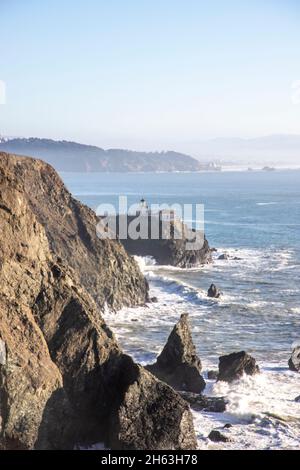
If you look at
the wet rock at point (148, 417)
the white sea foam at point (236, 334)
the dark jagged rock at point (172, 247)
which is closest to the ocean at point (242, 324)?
the white sea foam at point (236, 334)

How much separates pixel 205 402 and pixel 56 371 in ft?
31.7

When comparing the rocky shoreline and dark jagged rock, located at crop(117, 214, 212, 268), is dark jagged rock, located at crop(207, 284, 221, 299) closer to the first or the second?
dark jagged rock, located at crop(117, 214, 212, 268)

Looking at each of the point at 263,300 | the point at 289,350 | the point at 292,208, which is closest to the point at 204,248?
the point at 263,300

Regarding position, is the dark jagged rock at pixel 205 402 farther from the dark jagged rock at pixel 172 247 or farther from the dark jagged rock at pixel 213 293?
the dark jagged rock at pixel 172 247

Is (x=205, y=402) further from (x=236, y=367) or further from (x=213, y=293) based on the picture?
(x=213, y=293)

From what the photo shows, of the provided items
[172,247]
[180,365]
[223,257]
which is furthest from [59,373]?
[223,257]

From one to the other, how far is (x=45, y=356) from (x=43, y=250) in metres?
5.21

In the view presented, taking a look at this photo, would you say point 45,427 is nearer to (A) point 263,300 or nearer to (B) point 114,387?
(B) point 114,387

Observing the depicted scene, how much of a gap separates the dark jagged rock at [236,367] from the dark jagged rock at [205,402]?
385 centimetres

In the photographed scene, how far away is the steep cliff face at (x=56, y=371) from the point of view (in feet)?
76.0

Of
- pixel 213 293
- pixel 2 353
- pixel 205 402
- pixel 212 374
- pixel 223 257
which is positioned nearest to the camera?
pixel 2 353

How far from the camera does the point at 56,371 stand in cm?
2452
